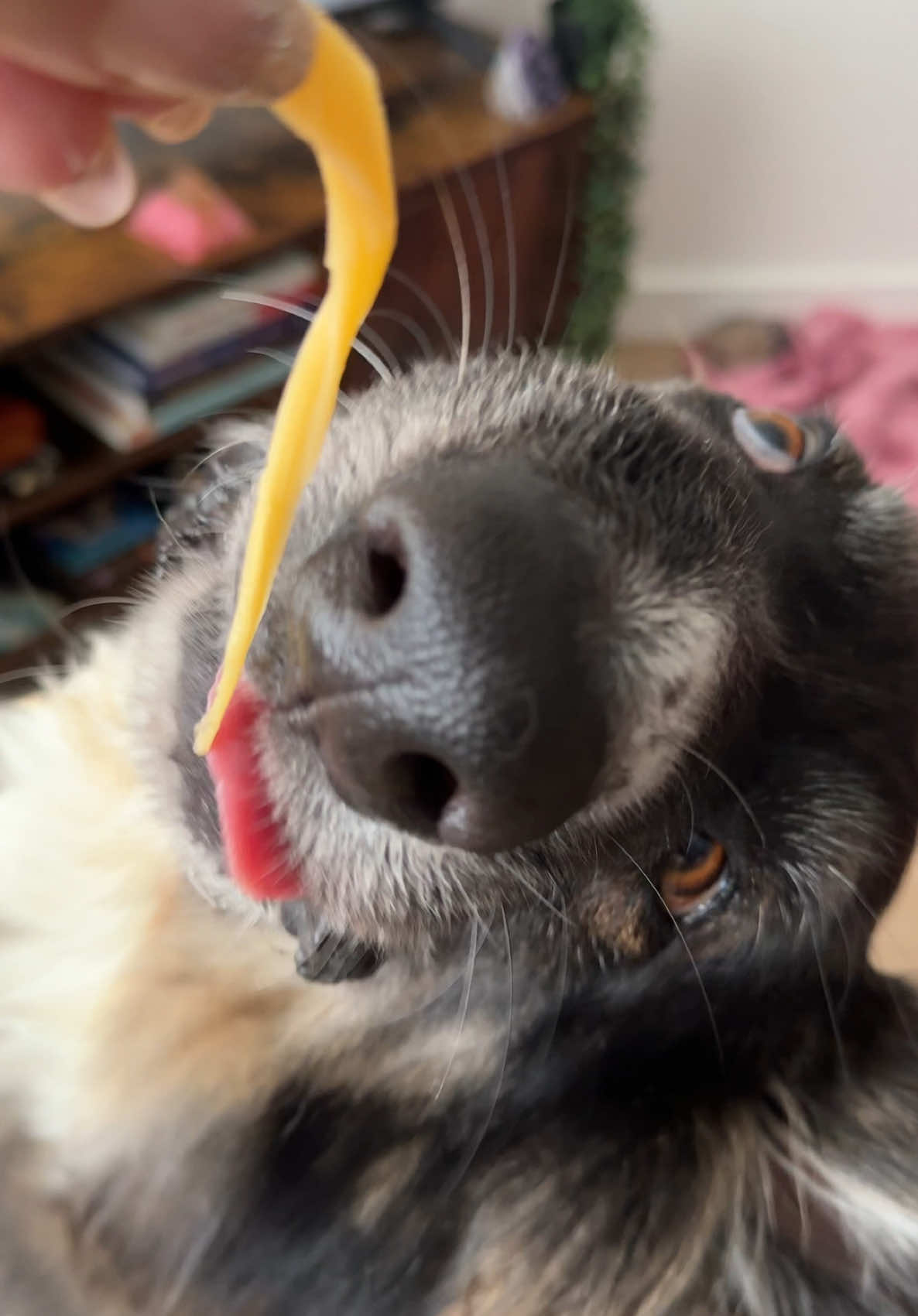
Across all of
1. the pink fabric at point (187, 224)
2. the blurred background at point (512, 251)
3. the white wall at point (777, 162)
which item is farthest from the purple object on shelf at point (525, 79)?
the pink fabric at point (187, 224)

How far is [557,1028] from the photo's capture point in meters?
0.93

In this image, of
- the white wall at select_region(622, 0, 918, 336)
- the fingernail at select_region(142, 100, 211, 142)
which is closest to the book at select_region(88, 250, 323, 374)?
the white wall at select_region(622, 0, 918, 336)

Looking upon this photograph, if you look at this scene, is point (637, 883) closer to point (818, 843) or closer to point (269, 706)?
point (818, 843)

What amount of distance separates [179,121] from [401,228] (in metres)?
1.53

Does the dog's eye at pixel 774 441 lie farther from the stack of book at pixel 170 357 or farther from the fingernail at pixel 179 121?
the stack of book at pixel 170 357

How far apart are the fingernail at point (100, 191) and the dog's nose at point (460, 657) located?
25cm

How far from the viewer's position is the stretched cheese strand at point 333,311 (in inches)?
23.5

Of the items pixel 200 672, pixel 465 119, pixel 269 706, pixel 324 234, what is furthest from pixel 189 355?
pixel 269 706

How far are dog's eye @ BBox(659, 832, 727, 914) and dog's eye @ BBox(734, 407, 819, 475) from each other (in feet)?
1.20

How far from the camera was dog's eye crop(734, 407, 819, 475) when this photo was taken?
1.07 meters

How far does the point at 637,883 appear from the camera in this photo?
868mm

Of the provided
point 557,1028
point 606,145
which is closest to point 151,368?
point 606,145

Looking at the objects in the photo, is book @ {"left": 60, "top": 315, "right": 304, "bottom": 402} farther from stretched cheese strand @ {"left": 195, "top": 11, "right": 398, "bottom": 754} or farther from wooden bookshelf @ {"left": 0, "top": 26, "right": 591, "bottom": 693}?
stretched cheese strand @ {"left": 195, "top": 11, "right": 398, "bottom": 754}

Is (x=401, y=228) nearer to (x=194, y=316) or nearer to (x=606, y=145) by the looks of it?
(x=194, y=316)
